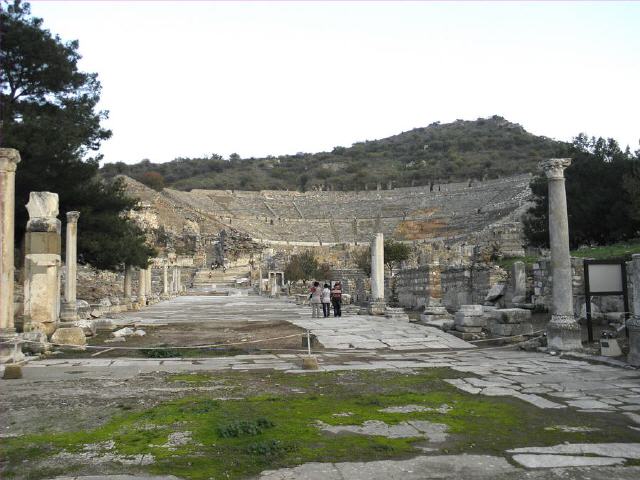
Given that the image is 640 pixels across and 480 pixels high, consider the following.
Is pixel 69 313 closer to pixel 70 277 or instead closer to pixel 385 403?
pixel 70 277

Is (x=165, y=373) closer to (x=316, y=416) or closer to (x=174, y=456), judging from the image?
(x=316, y=416)

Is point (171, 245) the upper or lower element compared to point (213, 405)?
upper

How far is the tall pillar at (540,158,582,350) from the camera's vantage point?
10422mm

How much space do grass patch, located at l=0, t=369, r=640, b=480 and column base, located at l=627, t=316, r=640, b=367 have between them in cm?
318

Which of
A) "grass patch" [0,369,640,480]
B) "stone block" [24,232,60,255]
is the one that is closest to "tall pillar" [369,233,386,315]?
"stone block" [24,232,60,255]

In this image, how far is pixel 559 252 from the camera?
1110cm

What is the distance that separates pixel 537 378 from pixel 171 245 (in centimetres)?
6559

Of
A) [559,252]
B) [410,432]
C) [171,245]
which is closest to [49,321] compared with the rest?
[410,432]

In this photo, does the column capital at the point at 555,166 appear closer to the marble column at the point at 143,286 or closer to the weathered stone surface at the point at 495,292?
the weathered stone surface at the point at 495,292

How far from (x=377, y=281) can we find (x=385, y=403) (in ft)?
47.6

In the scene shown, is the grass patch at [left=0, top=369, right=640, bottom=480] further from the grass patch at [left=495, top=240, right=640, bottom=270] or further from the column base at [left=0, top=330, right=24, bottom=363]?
the grass patch at [left=495, top=240, right=640, bottom=270]

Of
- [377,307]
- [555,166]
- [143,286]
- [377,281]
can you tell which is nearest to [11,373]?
[555,166]

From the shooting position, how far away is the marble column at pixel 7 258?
9.38 m

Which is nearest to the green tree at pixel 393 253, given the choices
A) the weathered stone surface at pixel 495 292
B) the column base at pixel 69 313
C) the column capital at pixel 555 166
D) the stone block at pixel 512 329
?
the weathered stone surface at pixel 495 292
